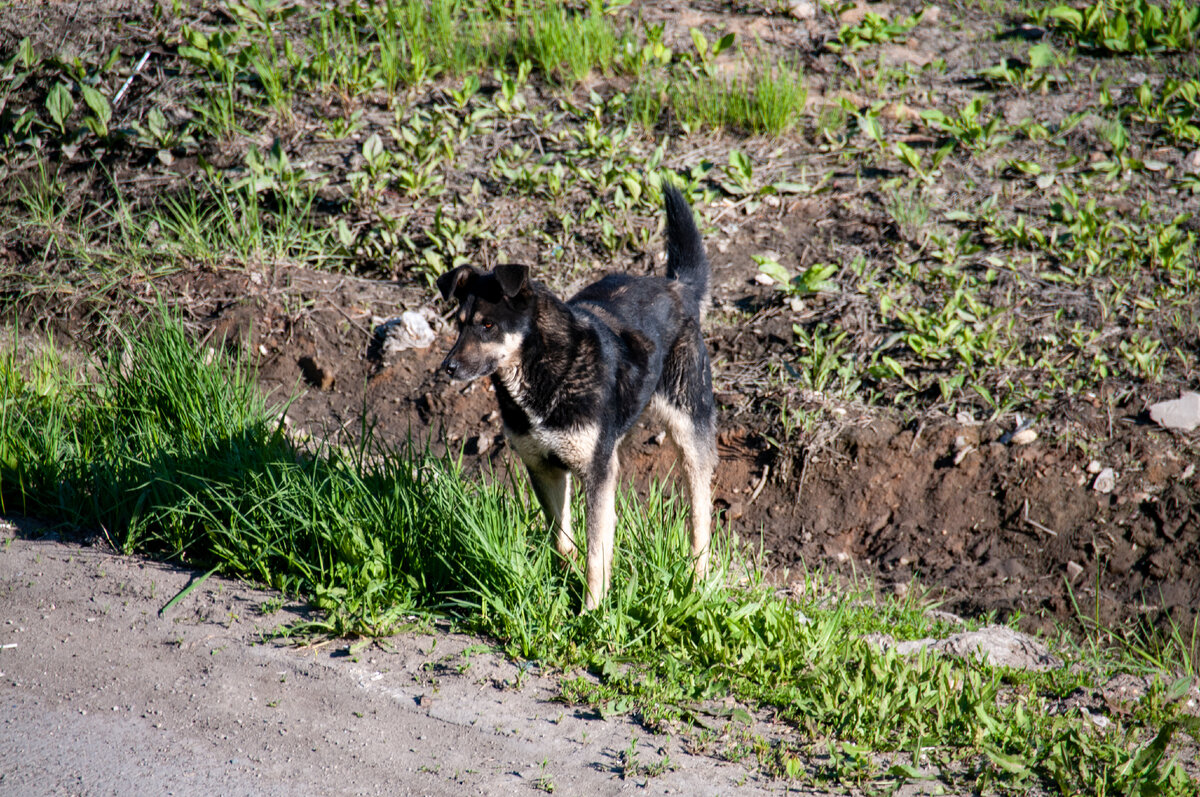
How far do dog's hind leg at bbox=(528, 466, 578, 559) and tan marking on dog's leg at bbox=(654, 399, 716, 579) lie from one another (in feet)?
2.37

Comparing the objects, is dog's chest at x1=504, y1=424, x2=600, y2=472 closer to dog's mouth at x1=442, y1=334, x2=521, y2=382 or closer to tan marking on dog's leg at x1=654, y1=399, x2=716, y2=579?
dog's mouth at x1=442, y1=334, x2=521, y2=382

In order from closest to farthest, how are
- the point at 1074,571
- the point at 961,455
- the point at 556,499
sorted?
the point at 556,499 → the point at 1074,571 → the point at 961,455

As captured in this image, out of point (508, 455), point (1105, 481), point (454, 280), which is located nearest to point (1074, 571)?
point (1105, 481)

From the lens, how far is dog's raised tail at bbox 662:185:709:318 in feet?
16.7

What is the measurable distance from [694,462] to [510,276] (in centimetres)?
153

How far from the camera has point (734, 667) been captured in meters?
3.76

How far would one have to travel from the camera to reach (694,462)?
482 cm

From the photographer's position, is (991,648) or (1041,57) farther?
(1041,57)

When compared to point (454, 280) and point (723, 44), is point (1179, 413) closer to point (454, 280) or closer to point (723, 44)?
point (454, 280)

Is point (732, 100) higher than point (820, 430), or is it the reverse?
point (732, 100)

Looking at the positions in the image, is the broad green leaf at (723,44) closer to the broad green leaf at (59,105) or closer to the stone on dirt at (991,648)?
the broad green leaf at (59,105)

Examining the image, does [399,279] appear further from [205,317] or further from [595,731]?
[595,731]

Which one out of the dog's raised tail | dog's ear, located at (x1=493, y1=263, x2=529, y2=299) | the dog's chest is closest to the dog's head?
dog's ear, located at (x1=493, y1=263, x2=529, y2=299)

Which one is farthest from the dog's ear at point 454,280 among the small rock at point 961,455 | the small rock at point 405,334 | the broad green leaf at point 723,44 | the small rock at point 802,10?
the small rock at point 802,10
